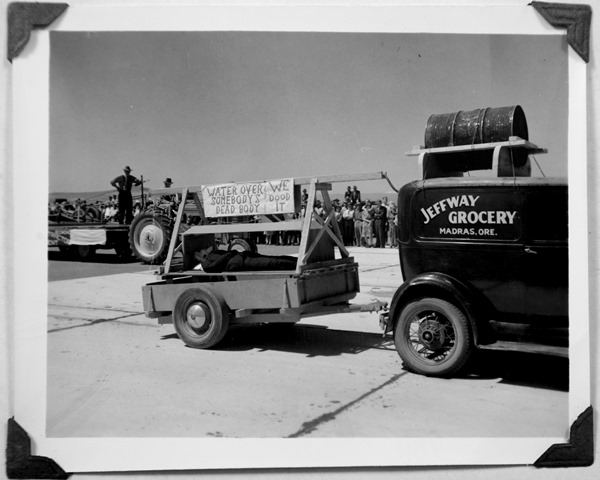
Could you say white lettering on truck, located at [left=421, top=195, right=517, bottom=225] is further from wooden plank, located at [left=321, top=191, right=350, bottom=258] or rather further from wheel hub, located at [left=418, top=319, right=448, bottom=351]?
wooden plank, located at [left=321, top=191, right=350, bottom=258]

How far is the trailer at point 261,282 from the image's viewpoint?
616 centimetres

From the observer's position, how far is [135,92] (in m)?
4.90

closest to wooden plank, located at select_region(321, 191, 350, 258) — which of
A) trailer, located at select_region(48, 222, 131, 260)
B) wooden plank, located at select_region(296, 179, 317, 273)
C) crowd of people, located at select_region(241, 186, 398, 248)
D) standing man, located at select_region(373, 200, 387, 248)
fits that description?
wooden plank, located at select_region(296, 179, 317, 273)

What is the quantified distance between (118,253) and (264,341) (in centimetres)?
1047

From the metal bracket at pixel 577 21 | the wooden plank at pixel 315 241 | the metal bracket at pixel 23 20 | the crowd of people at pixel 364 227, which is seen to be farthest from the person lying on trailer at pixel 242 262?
the crowd of people at pixel 364 227

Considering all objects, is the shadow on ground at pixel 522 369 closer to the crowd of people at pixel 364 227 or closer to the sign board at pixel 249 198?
the sign board at pixel 249 198

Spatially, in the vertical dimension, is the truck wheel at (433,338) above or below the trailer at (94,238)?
below

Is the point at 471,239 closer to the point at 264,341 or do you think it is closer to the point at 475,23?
the point at 475,23

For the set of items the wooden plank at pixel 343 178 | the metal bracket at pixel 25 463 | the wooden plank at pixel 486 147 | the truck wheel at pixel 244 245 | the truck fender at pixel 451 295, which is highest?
the wooden plank at pixel 486 147

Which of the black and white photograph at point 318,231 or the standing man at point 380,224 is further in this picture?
the standing man at point 380,224

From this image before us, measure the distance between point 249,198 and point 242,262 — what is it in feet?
2.39

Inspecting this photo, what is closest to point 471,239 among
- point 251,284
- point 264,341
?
point 251,284

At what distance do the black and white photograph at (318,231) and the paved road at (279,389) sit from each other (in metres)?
0.03

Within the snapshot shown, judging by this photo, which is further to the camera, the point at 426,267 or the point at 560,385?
the point at 426,267
